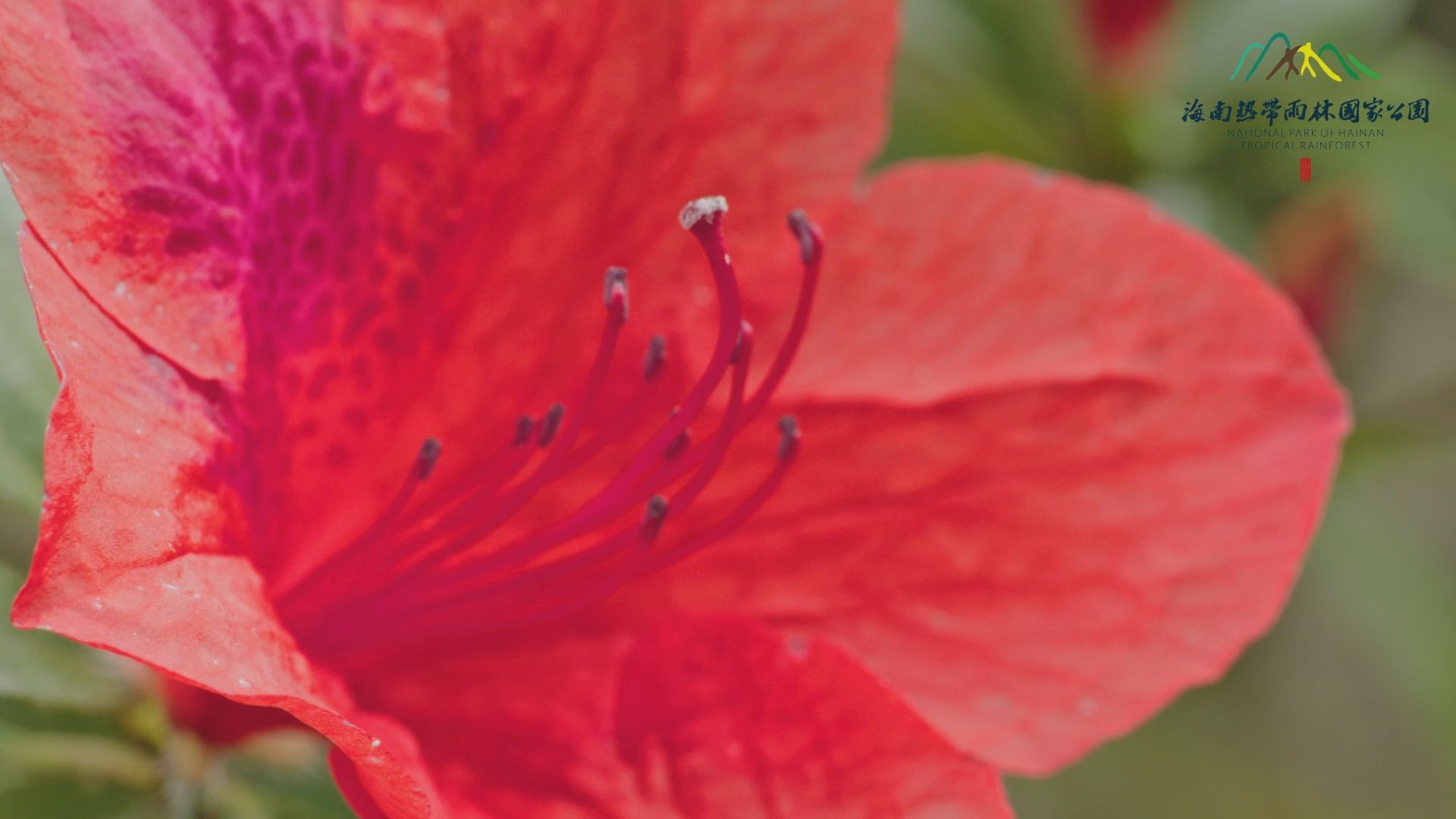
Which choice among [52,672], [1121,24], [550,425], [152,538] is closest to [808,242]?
[550,425]

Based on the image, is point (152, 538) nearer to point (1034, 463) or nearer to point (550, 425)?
point (550, 425)

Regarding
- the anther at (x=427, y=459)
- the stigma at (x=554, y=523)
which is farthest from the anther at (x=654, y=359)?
the anther at (x=427, y=459)

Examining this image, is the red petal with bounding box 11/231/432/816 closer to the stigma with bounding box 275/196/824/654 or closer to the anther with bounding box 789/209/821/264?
the stigma with bounding box 275/196/824/654

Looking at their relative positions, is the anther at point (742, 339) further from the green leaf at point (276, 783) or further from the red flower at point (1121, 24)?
the red flower at point (1121, 24)

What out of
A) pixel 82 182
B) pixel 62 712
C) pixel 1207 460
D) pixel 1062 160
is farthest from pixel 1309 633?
pixel 82 182

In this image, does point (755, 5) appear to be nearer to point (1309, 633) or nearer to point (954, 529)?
point (954, 529)

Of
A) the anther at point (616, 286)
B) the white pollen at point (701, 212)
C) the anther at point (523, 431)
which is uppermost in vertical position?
the white pollen at point (701, 212)
